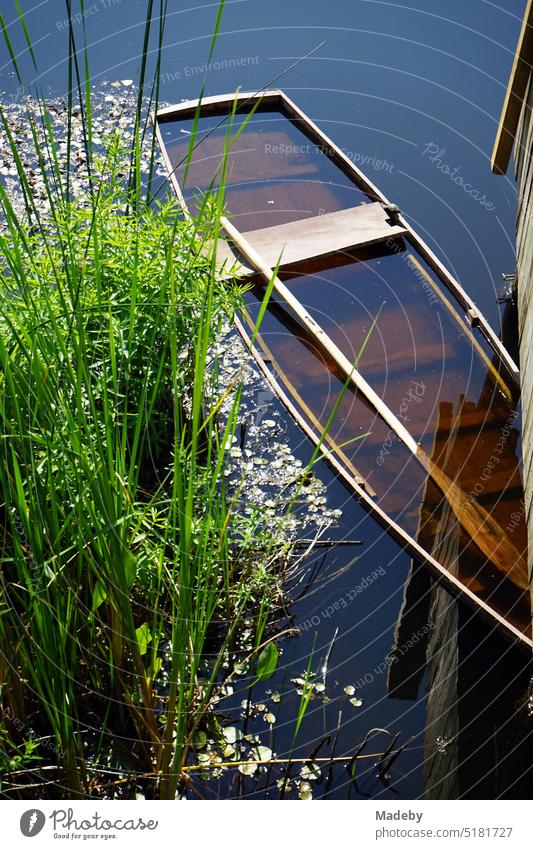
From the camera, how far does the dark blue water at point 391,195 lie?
2496 mm

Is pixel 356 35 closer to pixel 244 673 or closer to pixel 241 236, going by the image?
pixel 241 236

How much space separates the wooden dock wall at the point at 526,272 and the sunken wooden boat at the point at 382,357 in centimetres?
32

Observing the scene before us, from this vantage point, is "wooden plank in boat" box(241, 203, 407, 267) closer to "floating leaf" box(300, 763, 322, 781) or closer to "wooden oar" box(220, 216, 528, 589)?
"wooden oar" box(220, 216, 528, 589)

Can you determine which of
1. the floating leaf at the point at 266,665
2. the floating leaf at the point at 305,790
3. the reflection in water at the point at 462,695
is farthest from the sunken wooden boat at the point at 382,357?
the floating leaf at the point at 305,790

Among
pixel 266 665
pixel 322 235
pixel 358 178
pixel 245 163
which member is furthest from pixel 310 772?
pixel 245 163

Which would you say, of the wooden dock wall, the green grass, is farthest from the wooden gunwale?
the green grass

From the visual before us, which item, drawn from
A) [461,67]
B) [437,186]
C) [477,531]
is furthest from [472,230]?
[477,531]

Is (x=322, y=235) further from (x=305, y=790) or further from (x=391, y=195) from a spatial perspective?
(x=305, y=790)

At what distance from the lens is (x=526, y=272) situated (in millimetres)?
2777

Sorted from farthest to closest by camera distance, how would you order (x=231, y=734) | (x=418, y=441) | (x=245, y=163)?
1. (x=245, y=163)
2. (x=418, y=441)
3. (x=231, y=734)

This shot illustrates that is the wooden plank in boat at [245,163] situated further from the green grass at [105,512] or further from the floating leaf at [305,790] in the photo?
the floating leaf at [305,790]

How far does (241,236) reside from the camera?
390cm

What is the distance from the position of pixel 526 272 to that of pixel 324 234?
1.44 metres

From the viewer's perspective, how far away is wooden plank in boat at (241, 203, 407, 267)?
391 cm
